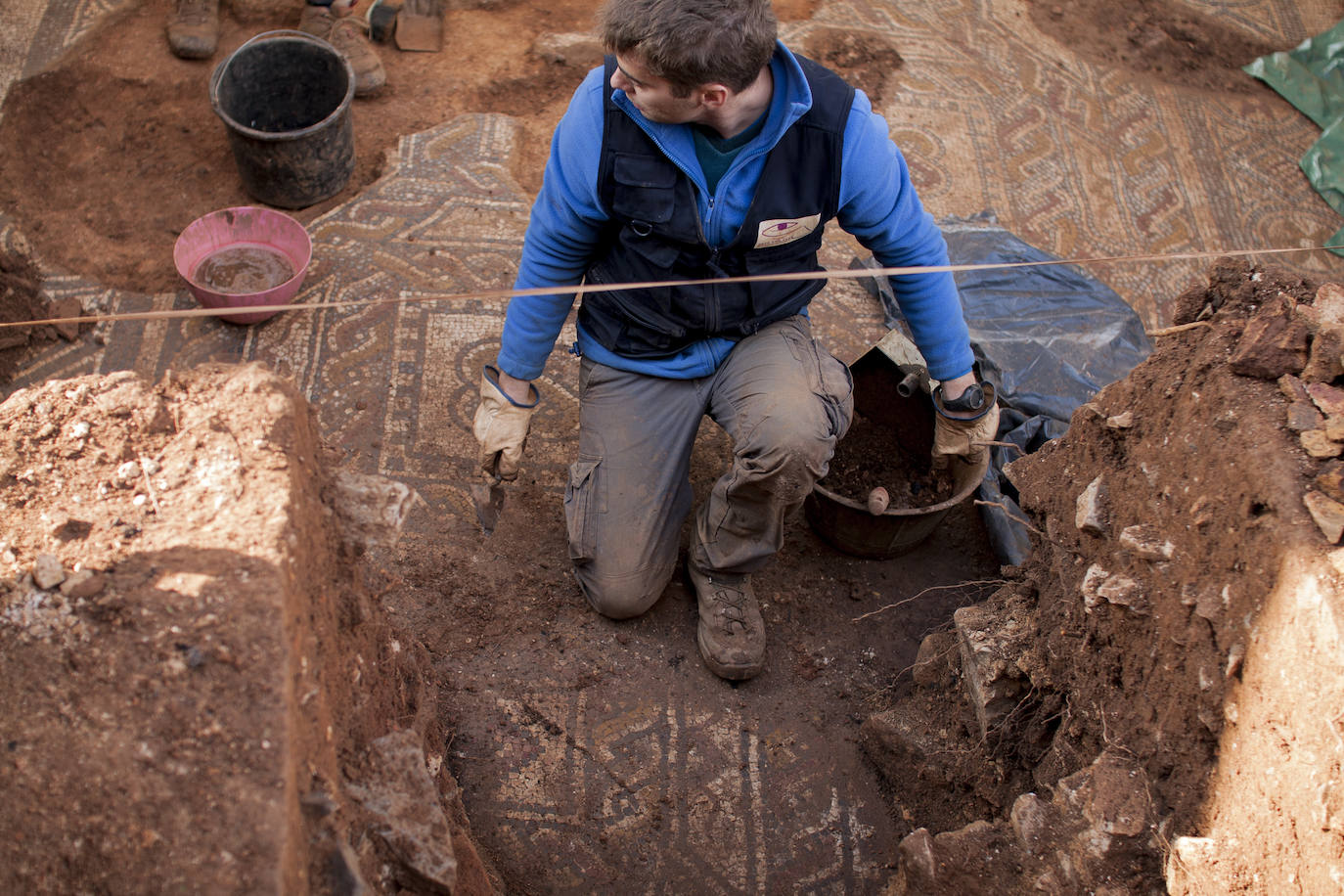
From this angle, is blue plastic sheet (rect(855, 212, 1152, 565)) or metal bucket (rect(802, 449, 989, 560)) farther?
blue plastic sheet (rect(855, 212, 1152, 565))

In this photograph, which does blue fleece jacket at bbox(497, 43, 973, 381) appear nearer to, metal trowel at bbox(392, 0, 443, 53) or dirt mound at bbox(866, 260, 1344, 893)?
dirt mound at bbox(866, 260, 1344, 893)

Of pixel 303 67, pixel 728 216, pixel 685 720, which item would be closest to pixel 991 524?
pixel 685 720

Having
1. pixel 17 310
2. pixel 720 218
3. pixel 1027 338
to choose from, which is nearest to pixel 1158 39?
pixel 1027 338

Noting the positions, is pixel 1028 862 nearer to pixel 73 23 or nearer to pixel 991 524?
pixel 991 524

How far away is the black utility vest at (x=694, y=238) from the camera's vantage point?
2383mm

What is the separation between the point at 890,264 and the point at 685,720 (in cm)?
144

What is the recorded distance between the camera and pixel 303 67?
13.3ft

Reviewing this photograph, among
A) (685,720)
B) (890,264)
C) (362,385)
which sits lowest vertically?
(685,720)

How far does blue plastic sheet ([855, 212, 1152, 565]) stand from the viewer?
3.29 m

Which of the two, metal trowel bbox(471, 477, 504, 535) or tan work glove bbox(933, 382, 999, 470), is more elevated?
tan work glove bbox(933, 382, 999, 470)

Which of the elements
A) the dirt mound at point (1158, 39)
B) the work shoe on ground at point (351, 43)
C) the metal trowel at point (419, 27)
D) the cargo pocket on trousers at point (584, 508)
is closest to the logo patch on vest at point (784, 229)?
the cargo pocket on trousers at point (584, 508)

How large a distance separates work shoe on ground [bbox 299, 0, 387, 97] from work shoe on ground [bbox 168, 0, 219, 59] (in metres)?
0.41

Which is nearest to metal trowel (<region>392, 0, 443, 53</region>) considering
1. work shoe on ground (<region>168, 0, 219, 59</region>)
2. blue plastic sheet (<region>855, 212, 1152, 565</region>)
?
work shoe on ground (<region>168, 0, 219, 59</region>)

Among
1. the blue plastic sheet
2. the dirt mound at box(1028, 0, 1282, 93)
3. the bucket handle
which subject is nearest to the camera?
the blue plastic sheet
